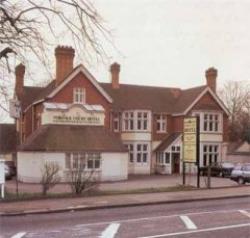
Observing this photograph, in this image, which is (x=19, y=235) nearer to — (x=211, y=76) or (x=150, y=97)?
(x=150, y=97)

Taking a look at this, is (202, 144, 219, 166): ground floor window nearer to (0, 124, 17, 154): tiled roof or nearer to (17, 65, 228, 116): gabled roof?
(17, 65, 228, 116): gabled roof

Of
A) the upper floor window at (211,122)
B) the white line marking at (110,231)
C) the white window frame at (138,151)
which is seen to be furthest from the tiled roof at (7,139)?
the white line marking at (110,231)

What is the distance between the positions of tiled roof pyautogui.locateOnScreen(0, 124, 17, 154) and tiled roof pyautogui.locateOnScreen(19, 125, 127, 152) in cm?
1183

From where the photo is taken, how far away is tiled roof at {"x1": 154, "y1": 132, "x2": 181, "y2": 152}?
5642 cm

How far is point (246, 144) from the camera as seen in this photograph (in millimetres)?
75312

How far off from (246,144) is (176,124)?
19.9 metres

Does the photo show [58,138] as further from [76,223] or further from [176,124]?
[76,223]

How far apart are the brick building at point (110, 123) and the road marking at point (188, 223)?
2523 cm

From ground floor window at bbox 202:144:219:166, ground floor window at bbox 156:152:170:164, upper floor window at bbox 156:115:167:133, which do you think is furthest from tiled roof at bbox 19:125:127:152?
ground floor window at bbox 202:144:219:166

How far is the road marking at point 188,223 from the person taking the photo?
45.3ft

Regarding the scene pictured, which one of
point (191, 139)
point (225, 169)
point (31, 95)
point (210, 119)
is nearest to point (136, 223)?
point (191, 139)

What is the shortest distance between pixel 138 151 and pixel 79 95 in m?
10.2

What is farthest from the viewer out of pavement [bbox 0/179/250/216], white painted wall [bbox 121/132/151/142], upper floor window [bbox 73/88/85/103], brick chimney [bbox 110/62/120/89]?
brick chimney [bbox 110/62/120/89]

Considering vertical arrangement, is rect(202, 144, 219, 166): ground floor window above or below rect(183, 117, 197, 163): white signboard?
below
